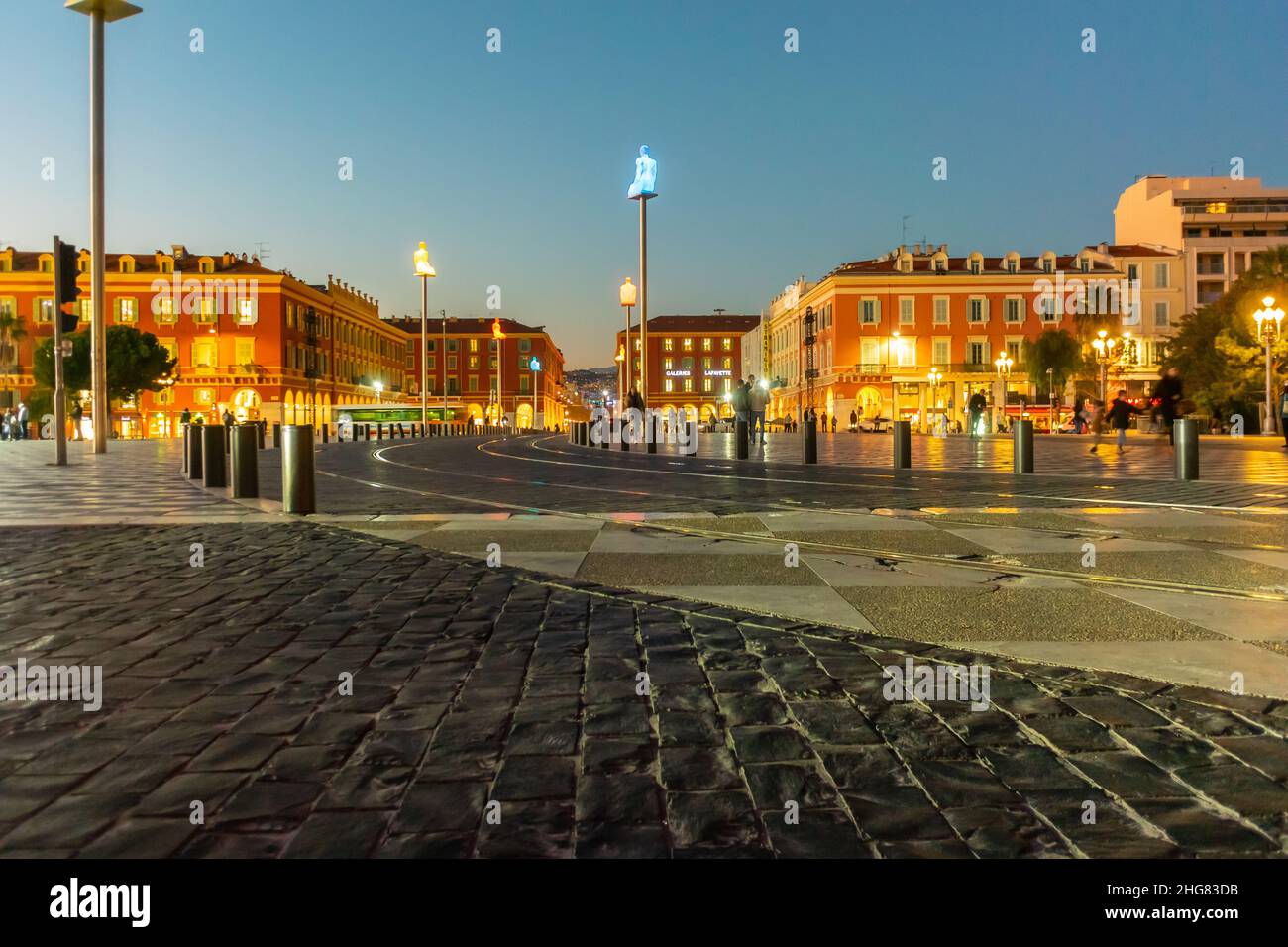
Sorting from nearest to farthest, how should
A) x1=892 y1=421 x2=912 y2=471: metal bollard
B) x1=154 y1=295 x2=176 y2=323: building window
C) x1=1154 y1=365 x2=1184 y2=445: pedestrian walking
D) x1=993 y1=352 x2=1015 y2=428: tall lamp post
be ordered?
x1=892 y1=421 x2=912 y2=471: metal bollard → x1=1154 y1=365 x2=1184 y2=445: pedestrian walking → x1=993 y1=352 x2=1015 y2=428: tall lamp post → x1=154 y1=295 x2=176 y2=323: building window

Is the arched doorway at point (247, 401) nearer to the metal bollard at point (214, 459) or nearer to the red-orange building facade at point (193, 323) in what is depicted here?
the red-orange building facade at point (193, 323)

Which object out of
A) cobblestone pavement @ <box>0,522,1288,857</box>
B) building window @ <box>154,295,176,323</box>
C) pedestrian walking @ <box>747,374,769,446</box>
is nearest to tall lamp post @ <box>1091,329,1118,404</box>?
pedestrian walking @ <box>747,374,769,446</box>

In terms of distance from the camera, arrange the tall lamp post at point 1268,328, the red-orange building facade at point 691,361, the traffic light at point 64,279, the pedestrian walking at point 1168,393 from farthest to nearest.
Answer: the red-orange building facade at point 691,361 → the tall lamp post at point 1268,328 → the pedestrian walking at point 1168,393 → the traffic light at point 64,279

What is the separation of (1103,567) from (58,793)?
582 centimetres

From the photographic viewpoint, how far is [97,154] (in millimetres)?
21031

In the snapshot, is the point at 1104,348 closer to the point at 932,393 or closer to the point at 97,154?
the point at 932,393

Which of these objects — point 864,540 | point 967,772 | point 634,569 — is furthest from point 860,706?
point 864,540

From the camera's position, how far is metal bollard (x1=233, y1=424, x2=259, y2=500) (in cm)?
1127

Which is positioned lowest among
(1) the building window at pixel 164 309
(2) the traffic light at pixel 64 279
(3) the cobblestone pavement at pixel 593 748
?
(3) the cobblestone pavement at pixel 593 748

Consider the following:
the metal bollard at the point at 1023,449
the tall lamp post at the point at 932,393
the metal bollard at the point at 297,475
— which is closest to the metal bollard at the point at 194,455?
the metal bollard at the point at 297,475

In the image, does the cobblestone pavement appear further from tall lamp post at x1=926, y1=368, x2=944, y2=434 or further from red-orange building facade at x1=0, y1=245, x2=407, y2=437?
red-orange building facade at x1=0, y1=245, x2=407, y2=437

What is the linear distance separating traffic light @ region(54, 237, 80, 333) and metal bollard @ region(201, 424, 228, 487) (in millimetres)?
4870

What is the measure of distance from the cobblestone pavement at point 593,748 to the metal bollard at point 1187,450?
1226 centimetres

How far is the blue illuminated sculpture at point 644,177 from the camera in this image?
2872 centimetres
